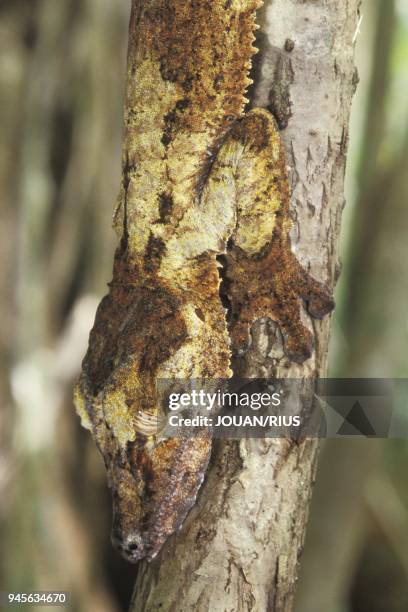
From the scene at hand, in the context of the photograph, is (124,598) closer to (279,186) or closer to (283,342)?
(283,342)

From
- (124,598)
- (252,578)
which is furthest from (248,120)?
(124,598)

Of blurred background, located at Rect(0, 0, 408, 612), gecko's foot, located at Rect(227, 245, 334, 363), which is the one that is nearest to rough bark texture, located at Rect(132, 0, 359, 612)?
gecko's foot, located at Rect(227, 245, 334, 363)

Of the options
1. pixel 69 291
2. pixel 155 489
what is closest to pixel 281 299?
pixel 155 489

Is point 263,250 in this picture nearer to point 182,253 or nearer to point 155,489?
point 182,253

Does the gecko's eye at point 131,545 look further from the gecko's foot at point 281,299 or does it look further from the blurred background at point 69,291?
the blurred background at point 69,291

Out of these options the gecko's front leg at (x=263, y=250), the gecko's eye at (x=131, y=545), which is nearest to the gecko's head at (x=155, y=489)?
the gecko's eye at (x=131, y=545)

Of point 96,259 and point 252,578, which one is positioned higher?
point 96,259
